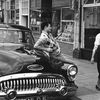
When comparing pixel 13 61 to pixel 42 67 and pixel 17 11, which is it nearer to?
pixel 42 67

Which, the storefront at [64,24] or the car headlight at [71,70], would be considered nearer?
the car headlight at [71,70]

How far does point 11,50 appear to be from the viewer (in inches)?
239

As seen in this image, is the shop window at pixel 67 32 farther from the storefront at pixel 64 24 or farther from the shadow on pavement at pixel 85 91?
the shadow on pavement at pixel 85 91

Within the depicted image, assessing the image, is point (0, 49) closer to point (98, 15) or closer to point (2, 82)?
point (2, 82)

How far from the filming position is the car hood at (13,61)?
16.5 ft

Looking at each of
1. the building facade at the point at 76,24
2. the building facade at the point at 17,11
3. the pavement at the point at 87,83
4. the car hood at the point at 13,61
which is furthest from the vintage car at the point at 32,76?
the building facade at the point at 17,11

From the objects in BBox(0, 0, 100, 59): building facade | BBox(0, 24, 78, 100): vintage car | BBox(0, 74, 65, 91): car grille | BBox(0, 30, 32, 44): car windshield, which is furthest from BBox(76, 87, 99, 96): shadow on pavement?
BBox(0, 0, 100, 59): building facade

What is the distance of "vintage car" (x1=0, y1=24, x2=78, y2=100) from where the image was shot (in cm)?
489

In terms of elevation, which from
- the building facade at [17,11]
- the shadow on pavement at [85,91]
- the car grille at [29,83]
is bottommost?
the shadow on pavement at [85,91]

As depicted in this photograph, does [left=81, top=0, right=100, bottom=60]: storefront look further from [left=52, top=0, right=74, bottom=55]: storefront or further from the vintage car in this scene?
the vintage car

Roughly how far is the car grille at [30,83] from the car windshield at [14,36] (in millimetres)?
2039

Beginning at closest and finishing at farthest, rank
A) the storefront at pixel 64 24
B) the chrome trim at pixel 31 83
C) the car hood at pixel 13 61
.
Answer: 1. the chrome trim at pixel 31 83
2. the car hood at pixel 13 61
3. the storefront at pixel 64 24

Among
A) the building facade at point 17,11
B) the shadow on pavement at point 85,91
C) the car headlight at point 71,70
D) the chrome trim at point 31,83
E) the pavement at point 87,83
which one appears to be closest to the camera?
the chrome trim at point 31,83

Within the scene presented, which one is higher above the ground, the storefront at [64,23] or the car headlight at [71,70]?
the storefront at [64,23]
